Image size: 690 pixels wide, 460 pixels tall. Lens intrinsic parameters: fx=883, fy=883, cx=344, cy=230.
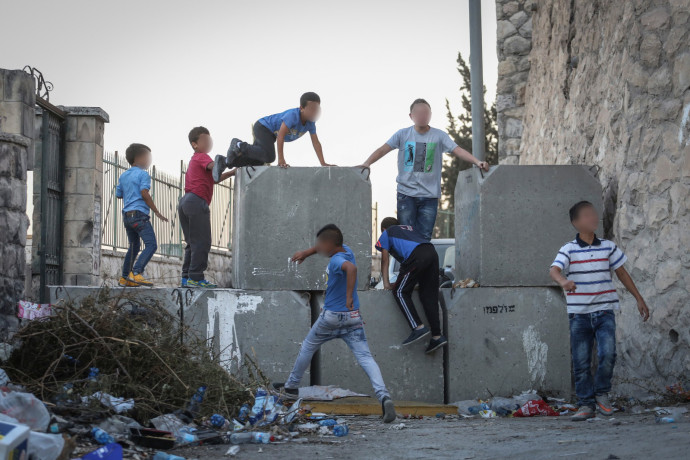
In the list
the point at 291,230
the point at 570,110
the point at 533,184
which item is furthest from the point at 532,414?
the point at 570,110

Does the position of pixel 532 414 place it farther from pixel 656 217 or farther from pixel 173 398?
pixel 173 398

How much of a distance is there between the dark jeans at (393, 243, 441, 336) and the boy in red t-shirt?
1.92m

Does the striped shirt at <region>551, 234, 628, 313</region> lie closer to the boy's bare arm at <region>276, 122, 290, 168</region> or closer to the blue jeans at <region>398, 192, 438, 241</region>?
the blue jeans at <region>398, 192, 438, 241</region>

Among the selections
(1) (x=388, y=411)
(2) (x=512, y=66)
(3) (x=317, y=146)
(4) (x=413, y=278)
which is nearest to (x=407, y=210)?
(4) (x=413, y=278)

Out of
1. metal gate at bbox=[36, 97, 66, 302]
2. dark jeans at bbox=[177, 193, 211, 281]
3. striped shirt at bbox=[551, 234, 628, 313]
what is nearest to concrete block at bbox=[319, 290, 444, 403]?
dark jeans at bbox=[177, 193, 211, 281]

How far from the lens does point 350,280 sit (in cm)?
658

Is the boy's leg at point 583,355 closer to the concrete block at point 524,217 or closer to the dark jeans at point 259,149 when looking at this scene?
the concrete block at point 524,217

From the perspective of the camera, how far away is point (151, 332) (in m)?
6.27

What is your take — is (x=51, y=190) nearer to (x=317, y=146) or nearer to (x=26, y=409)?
(x=317, y=146)

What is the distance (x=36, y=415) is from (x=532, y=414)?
422 centimetres

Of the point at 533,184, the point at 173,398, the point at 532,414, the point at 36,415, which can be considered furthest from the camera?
the point at 533,184

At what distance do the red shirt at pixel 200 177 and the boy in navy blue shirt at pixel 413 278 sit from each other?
188cm

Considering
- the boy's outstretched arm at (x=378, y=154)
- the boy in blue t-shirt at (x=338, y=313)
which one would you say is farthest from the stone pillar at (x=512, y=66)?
the boy in blue t-shirt at (x=338, y=313)

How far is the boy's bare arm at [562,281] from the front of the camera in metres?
6.18
